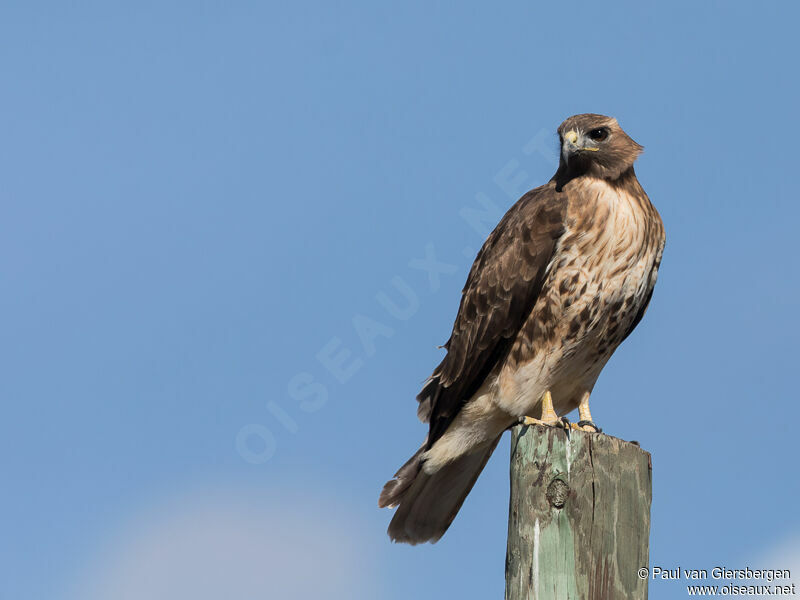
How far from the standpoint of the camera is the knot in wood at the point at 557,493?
15.0 ft

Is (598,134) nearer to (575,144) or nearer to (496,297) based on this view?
(575,144)

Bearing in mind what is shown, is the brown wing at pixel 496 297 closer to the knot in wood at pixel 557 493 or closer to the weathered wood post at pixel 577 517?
the weathered wood post at pixel 577 517

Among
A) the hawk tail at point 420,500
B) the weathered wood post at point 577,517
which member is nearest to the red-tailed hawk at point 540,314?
the hawk tail at point 420,500

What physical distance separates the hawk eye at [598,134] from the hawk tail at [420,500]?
7.12ft

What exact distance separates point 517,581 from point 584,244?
227cm

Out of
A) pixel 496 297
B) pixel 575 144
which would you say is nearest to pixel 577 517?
pixel 496 297

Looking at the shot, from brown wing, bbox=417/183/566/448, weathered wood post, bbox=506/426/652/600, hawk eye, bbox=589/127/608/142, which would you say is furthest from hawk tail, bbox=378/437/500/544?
hawk eye, bbox=589/127/608/142

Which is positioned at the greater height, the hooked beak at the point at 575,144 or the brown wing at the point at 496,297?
the hooked beak at the point at 575,144

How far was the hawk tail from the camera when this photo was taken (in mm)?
6652

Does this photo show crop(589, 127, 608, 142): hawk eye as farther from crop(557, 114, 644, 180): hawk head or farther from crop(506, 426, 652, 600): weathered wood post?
crop(506, 426, 652, 600): weathered wood post

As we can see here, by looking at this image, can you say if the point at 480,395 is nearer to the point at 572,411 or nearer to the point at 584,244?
the point at 572,411

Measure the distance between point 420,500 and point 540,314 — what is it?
1472mm

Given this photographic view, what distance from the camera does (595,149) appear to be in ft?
20.8

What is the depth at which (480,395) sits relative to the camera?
6590 mm
